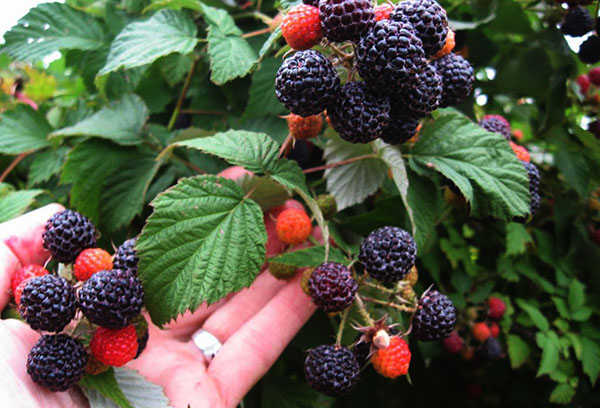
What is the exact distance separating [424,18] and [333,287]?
1.96 ft

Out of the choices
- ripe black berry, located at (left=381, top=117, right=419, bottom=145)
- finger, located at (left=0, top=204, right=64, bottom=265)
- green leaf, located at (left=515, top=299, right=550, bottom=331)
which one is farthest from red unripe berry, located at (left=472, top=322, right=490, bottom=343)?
finger, located at (left=0, top=204, right=64, bottom=265)

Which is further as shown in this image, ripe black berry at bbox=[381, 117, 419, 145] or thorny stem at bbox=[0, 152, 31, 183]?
thorny stem at bbox=[0, 152, 31, 183]

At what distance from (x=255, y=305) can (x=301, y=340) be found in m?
0.19

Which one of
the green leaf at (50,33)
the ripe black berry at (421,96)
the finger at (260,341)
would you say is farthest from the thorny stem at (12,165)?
the ripe black berry at (421,96)

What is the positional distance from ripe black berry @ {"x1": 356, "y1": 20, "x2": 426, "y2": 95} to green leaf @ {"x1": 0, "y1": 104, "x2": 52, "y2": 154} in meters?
1.27

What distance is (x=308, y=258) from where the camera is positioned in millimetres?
1233

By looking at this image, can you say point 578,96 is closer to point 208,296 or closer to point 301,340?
point 301,340

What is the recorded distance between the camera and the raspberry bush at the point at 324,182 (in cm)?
100

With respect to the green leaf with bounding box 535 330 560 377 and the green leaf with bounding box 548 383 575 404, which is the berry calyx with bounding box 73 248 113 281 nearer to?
the green leaf with bounding box 535 330 560 377

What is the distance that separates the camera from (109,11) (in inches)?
69.1

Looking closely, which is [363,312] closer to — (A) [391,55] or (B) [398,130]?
(B) [398,130]

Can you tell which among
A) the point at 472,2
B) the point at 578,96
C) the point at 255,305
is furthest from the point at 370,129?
the point at 578,96

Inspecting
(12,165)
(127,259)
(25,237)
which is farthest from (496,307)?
(12,165)

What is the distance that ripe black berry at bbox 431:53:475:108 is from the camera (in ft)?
3.53
